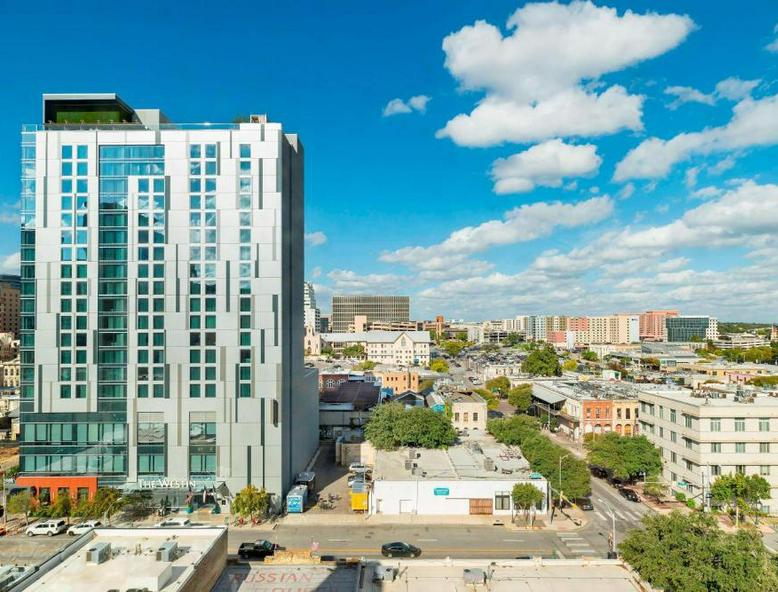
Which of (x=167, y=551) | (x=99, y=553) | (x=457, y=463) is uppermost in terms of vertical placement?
(x=167, y=551)

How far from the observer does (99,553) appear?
2855 cm

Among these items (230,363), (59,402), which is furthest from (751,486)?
(59,402)

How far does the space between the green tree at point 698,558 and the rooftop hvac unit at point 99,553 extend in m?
32.1

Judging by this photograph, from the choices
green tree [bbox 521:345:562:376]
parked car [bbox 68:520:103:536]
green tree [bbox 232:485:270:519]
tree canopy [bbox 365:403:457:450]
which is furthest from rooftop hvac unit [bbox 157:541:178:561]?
green tree [bbox 521:345:562:376]

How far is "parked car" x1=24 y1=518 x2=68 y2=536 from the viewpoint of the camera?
52.3 m

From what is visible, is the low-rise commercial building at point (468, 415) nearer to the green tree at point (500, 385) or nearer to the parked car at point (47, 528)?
the green tree at point (500, 385)

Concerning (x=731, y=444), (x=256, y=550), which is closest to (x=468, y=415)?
(x=731, y=444)

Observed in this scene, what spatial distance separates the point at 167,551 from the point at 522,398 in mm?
100815

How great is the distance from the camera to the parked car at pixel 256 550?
152 feet

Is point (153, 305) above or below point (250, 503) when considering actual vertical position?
above

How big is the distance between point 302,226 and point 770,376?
13736 cm

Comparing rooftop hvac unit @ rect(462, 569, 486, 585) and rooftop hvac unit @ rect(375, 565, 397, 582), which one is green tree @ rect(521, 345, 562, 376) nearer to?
rooftop hvac unit @ rect(462, 569, 486, 585)

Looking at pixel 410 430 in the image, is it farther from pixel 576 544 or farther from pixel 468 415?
pixel 576 544

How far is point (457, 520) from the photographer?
56719 millimetres
